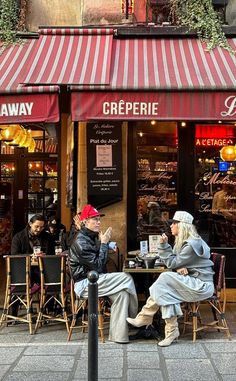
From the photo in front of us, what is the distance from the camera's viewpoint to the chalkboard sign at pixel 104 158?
25.4 feet

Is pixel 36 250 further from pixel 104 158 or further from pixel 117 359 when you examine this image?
pixel 117 359

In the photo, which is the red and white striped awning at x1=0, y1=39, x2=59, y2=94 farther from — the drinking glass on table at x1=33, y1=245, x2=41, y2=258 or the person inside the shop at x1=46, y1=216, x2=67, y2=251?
the person inside the shop at x1=46, y1=216, x2=67, y2=251

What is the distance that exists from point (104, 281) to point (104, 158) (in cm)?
Result: 236

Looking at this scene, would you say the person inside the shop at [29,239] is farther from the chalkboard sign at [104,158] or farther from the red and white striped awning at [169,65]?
the red and white striped awning at [169,65]

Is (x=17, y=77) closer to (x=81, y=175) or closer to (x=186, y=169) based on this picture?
(x=81, y=175)

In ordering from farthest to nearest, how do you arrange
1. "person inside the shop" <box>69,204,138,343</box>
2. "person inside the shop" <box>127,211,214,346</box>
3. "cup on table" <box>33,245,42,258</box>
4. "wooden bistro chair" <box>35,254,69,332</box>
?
1. "cup on table" <box>33,245,42,258</box>
2. "wooden bistro chair" <box>35,254,69,332</box>
3. "person inside the shop" <box>69,204,138,343</box>
4. "person inside the shop" <box>127,211,214,346</box>

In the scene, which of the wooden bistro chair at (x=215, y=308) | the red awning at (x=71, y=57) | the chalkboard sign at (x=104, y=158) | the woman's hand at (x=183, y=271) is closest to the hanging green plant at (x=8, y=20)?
the red awning at (x=71, y=57)

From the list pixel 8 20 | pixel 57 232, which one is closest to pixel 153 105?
pixel 8 20

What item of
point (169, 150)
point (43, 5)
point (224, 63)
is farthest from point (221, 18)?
point (43, 5)

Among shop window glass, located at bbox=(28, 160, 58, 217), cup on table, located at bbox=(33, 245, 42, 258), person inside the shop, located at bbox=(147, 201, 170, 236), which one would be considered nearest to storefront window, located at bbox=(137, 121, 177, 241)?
person inside the shop, located at bbox=(147, 201, 170, 236)

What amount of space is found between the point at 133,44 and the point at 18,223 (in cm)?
524

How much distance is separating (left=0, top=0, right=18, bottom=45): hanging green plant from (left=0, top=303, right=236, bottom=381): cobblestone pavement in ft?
14.5

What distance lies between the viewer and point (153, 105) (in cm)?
621

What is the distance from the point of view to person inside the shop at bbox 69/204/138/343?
596 cm
